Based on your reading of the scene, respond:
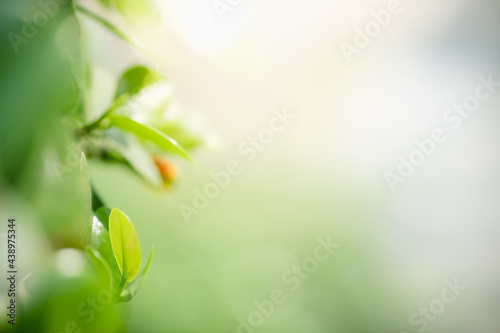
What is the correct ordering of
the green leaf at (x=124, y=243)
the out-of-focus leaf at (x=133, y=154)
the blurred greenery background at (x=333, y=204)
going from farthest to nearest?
the blurred greenery background at (x=333, y=204) → the out-of-focus leaf at (x=133, y=154) → the green leaf at (x=124, y=243)

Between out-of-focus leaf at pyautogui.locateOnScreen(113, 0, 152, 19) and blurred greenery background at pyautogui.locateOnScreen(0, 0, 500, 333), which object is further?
blurred greenery background at pyautogui.locateOnScreen(0, 0, 500, 333)

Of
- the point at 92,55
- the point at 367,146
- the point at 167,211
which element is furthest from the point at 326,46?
the point at 92,55

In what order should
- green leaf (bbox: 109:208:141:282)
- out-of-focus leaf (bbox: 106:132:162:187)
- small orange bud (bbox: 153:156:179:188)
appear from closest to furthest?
green leaf (bbox: 109:208:141:282) → out-of-focus leaf (bbox: 106:132:162:187) → small orange bud (bbox: 153:156:179:188)

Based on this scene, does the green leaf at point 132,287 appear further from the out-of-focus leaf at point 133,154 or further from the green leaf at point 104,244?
the out-of-focus leaf at point 133,154

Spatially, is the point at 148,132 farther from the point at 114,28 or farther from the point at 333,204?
the point at 333,204

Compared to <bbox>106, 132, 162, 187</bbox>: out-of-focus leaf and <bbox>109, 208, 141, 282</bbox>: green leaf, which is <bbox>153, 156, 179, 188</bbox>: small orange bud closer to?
<bbox>106, 132, 162, 187</bbox>: out-of-focus leaf

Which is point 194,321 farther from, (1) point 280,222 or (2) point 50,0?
(2) point 50,0

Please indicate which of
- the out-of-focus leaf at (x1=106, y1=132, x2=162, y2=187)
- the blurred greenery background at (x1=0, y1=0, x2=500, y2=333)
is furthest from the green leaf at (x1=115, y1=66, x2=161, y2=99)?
the blurred greenery background at (x1=0, y1=0, x2=500, y2=333)

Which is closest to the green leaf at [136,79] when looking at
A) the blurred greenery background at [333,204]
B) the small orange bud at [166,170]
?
the small orange bud at [166,170]
